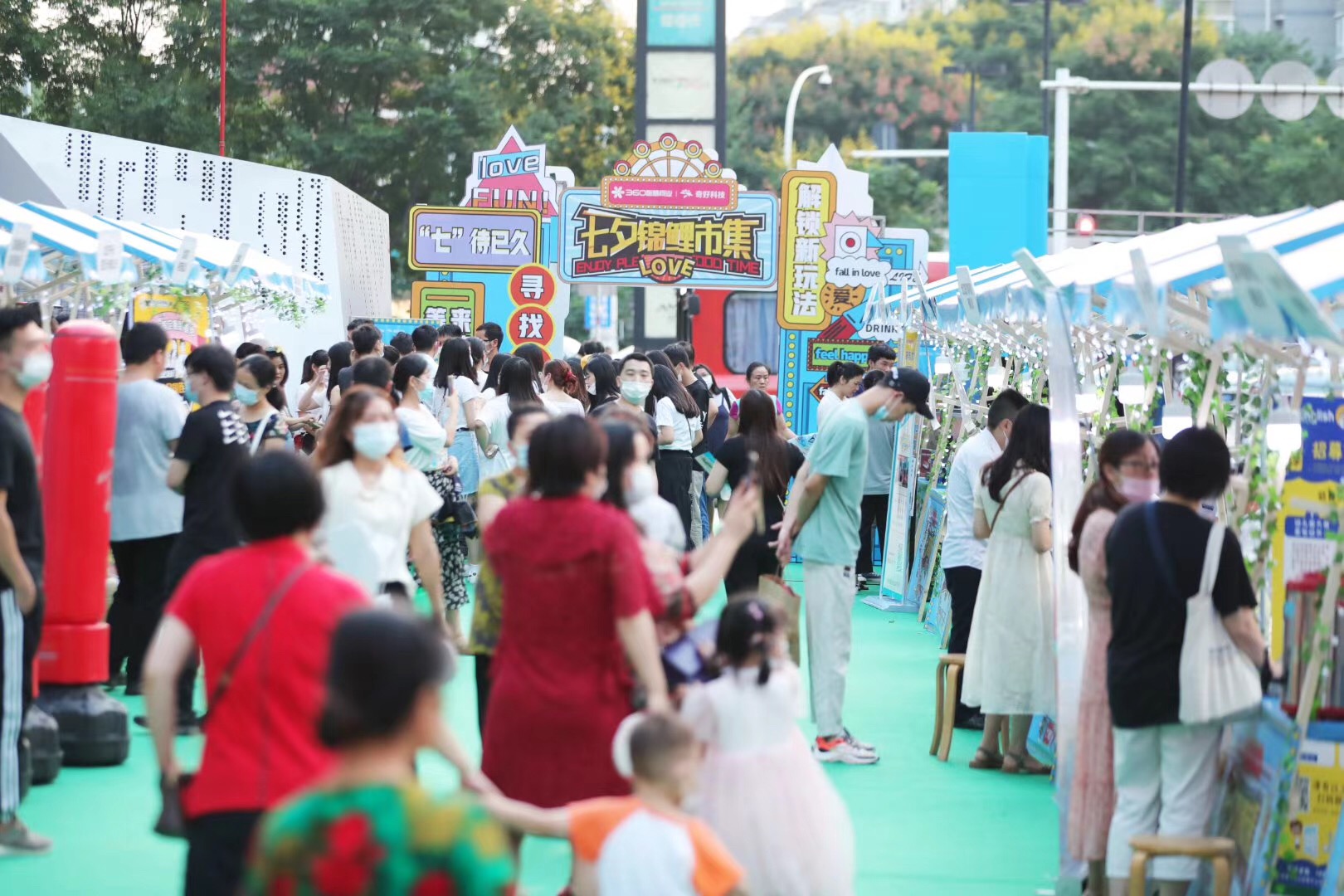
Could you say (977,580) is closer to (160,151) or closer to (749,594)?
(749,594)

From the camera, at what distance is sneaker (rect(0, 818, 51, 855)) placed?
6312 millimetres

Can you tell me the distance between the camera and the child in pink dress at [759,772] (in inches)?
190

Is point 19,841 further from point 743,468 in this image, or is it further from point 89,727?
point 743,468

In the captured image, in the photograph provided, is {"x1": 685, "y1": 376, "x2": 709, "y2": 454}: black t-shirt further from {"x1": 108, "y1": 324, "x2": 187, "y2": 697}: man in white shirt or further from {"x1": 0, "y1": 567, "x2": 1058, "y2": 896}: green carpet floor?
{"x1": 108, "y1": 324, "x2": 187, "y2": 697}: man in white shirt

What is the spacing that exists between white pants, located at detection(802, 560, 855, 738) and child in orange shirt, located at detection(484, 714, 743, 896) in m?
4.05

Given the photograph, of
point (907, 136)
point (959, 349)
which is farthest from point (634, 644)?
point (907, 136)

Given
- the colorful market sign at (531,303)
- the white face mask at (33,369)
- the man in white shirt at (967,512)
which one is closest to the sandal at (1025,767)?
the man in white shirt at (967,512)

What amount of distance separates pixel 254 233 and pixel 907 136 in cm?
4560

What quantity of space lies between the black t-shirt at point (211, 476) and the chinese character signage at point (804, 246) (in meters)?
10.7

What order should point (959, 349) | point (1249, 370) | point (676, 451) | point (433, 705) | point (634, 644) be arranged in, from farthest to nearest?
point (959, 349), point (676, 451), point (1249, 370), point (634, 644), point (433, 705)

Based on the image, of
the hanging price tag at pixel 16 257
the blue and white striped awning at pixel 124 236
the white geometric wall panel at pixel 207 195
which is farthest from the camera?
the white geometric wall panel at pixel 207 195

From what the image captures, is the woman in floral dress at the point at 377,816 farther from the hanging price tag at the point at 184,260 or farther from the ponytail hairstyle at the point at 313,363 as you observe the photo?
the ponytail hairstyle at the point at 313,363

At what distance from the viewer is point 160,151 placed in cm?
2458

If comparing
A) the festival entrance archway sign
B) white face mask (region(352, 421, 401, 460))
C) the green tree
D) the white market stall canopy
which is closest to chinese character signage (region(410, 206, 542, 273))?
the festival entrance archway sign
